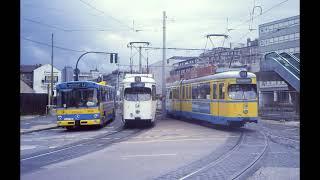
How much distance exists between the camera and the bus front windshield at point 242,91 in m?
20.9

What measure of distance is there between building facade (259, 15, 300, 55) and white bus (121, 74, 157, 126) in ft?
158

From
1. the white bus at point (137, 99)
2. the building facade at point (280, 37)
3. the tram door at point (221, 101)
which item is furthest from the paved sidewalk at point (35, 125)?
the building facade at point (280, 37)

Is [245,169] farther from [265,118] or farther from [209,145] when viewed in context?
[265,118]

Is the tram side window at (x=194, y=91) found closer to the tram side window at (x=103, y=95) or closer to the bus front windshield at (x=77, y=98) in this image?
the tram side window at (x=103, y=95)

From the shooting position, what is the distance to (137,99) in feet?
81.4

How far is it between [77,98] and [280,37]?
5882 centimetres

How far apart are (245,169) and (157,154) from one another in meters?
3.83

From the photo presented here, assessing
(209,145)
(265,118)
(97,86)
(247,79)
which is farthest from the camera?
(265,118)

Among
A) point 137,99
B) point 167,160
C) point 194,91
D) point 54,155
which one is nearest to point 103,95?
point 137,99

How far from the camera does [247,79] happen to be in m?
21.1

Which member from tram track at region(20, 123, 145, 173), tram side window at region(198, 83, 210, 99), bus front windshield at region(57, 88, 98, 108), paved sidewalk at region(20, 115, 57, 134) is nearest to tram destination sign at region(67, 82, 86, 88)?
bus front windshield at region(57, 88, 98, 108)

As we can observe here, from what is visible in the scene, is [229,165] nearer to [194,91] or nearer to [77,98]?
[77,98]
